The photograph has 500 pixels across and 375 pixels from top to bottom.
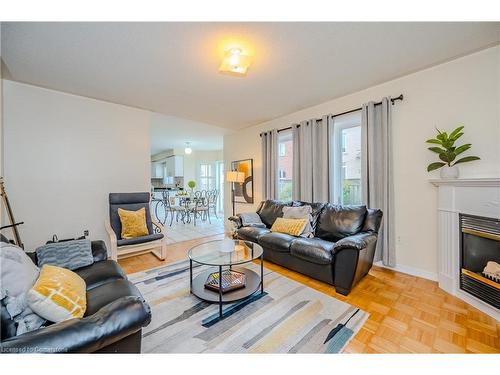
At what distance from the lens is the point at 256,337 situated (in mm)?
1553

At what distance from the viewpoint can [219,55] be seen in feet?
7.06

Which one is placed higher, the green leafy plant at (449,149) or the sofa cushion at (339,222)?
the green leafy plant at (449,149)

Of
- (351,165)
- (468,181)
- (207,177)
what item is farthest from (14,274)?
(207,177)

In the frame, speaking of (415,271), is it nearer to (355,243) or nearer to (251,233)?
(355,243)

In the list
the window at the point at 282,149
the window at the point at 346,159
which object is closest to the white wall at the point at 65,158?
the window at the point at 282,149

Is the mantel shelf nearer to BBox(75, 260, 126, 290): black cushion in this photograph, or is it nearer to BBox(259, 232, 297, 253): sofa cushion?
BBox(259, 232, 297, 253): sofa cushion

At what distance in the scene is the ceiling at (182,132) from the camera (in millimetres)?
4785

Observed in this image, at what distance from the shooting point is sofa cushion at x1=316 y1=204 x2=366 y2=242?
2.61 metres

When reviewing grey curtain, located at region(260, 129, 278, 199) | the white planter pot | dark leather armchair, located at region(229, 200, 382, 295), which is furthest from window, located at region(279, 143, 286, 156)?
the white planter pot

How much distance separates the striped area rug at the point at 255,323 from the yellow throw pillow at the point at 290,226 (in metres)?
0.72

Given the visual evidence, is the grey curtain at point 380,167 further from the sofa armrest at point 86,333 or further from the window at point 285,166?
the sofa armrest at point 86,333

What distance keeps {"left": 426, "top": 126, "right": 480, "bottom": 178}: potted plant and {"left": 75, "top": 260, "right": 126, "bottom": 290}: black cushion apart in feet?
10.9

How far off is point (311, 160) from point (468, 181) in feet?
6.32

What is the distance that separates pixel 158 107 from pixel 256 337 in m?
3.70
